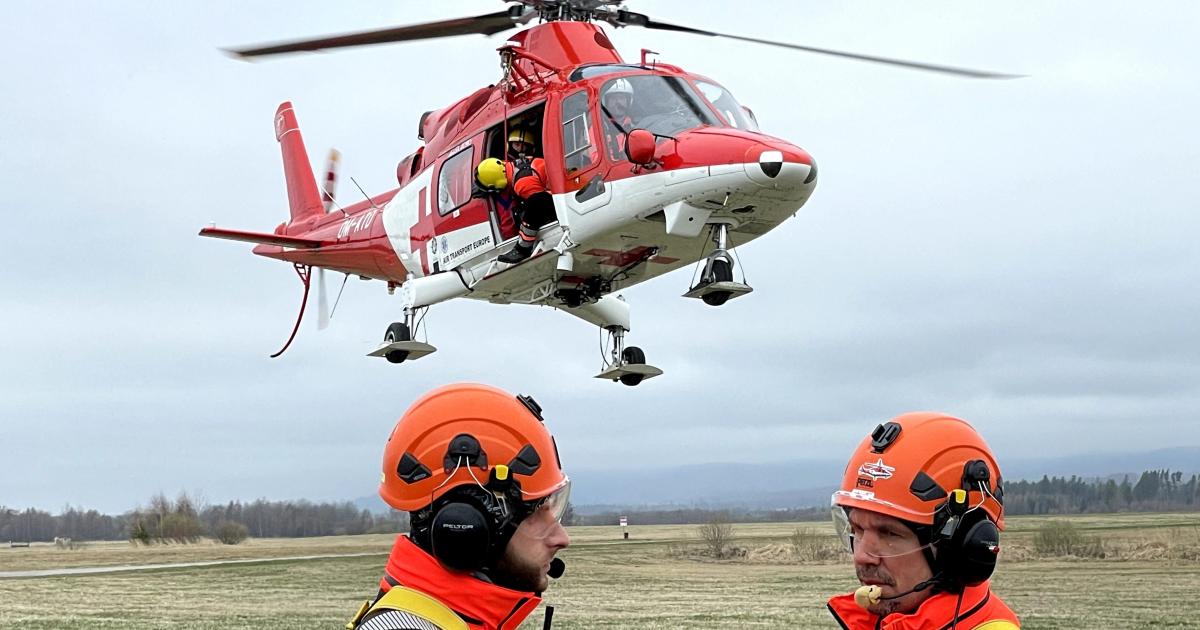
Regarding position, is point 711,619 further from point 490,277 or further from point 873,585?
point 873,585

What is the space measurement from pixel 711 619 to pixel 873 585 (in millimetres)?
17735

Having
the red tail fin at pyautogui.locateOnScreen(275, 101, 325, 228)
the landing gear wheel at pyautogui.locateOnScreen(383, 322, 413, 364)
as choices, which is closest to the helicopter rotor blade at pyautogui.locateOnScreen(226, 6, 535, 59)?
the landing gear wheel at pyautogui.locateOnScreen(383, 322, 413, 364)

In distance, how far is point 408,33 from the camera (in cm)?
1548

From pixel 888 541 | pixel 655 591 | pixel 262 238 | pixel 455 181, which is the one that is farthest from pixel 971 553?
pixel 655 591

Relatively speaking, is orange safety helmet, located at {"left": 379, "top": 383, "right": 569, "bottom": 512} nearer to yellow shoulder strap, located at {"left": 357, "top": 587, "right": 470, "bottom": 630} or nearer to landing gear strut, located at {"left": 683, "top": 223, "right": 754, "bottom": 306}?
yellow shoulder strap, located at {"left": 357, "top": 587, "right": 470, "bottom": 630}

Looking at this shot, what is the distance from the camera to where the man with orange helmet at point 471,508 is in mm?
3646

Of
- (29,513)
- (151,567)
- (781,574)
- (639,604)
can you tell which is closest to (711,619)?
(639,604)

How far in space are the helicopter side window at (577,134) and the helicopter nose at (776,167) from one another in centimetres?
225

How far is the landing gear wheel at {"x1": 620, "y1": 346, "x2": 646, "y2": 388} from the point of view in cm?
1761

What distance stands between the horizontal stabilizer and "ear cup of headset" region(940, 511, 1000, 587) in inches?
642

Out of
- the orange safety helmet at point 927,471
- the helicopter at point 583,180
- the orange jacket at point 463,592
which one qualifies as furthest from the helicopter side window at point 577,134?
the orange jacket at point 463,592

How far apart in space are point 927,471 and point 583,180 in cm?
1153

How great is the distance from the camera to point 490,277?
16.8 m

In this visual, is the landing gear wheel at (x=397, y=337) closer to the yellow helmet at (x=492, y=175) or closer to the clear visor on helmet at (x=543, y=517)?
the yellow helmet at (x=492, y=175)
